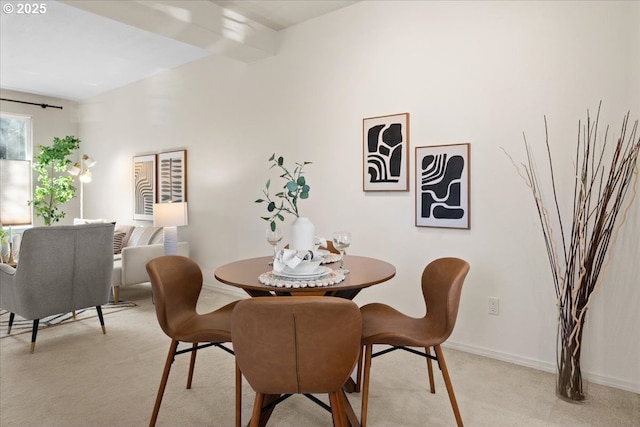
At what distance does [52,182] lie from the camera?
6.75 m

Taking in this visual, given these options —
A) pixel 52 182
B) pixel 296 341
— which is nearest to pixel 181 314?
pixel 296 341

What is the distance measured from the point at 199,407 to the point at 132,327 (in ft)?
5.53

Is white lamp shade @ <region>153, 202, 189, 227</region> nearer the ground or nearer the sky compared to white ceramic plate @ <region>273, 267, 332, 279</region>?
nearer the sky

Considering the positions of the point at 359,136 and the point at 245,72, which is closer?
the point at 359,136

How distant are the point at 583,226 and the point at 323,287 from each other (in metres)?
1.54

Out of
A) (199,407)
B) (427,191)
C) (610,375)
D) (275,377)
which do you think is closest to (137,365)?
(199,407)

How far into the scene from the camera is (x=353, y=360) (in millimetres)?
1517

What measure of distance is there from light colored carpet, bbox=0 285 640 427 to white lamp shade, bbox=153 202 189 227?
162 centimetres

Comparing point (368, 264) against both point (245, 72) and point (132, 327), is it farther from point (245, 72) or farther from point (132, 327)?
point (245, 72)

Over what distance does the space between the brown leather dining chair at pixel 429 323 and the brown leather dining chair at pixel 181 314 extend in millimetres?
649

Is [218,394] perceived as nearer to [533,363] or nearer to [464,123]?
[533,363]

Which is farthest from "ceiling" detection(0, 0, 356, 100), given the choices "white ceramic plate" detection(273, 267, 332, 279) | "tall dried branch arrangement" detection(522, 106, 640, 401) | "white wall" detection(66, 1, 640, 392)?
"white ceramic plate" detection(273, 267, 332, 279)

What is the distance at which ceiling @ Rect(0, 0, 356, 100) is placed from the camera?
10.6ft

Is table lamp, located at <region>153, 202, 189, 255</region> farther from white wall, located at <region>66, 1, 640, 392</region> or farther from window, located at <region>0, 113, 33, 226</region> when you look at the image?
window, located at <region>0, 113, 33, 226</region>
